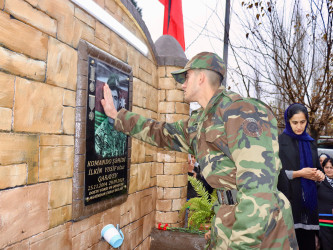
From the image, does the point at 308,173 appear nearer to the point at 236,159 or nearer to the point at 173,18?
the point at 236,159

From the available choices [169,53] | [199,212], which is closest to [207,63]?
[169,53]

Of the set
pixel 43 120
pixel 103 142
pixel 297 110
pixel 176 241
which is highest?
pixel 297 110

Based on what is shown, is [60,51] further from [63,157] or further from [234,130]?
[234,130]

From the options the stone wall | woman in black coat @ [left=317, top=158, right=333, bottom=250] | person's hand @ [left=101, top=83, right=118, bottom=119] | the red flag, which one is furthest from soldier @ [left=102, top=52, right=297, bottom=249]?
the red flag

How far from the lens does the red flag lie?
17.6 ft

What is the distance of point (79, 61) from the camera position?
8.20 feet

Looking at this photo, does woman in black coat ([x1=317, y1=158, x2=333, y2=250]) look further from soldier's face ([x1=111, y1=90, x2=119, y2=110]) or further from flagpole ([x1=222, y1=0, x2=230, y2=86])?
flagpole ([x1=222, y1=0, x2=230, y2=86])

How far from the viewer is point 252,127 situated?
1.76 metres

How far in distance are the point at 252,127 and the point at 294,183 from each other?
2381mm

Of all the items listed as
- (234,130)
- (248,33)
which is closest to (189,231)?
(234,130)

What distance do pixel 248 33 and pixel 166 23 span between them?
8.57 feet

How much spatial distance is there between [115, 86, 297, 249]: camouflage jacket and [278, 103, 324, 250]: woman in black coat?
1.81m

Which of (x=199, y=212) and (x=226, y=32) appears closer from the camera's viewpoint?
(x=199, y=212)

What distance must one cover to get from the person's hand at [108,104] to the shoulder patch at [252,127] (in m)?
1.43
